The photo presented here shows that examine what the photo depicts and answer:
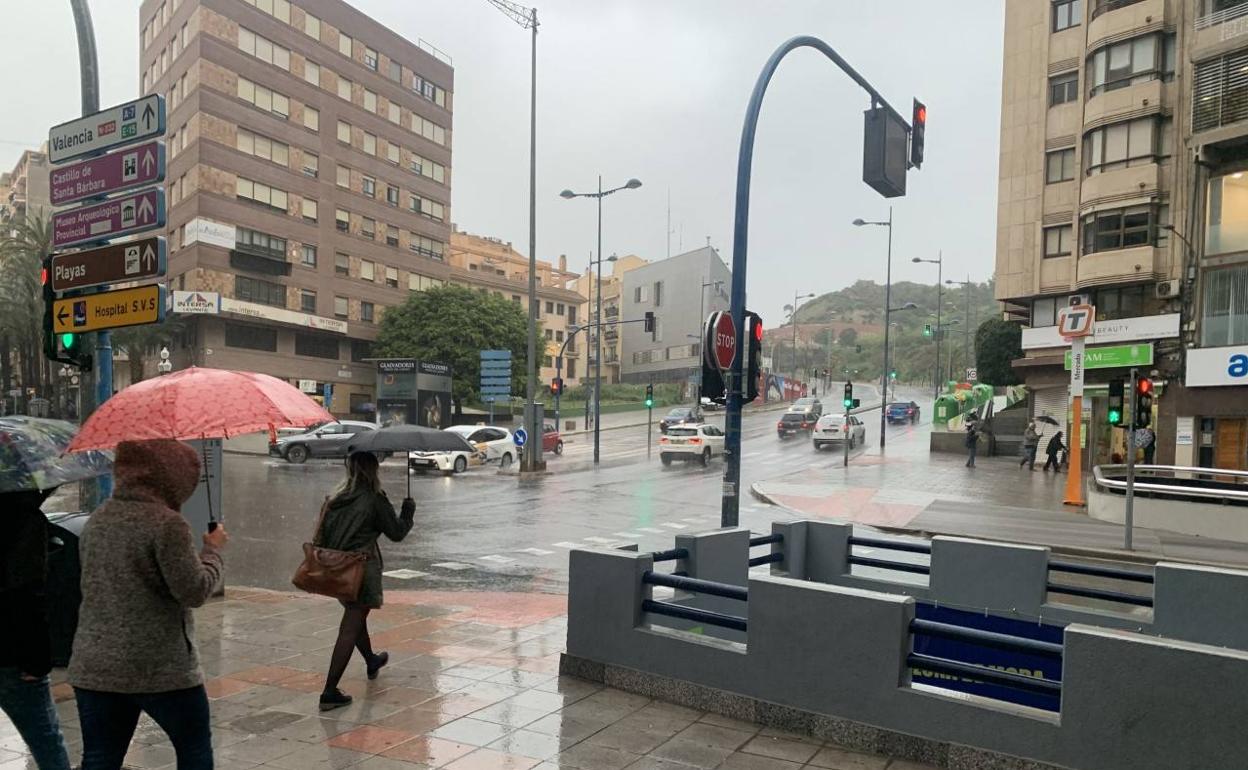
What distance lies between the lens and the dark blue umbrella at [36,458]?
3441 millimetres

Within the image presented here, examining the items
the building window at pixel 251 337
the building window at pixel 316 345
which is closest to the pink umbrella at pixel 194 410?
the building window at pixel 251 337

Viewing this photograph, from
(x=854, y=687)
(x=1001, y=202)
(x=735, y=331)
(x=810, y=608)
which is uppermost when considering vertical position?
(x=1001, y=202)

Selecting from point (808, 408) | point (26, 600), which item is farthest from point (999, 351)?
point (26, 600)

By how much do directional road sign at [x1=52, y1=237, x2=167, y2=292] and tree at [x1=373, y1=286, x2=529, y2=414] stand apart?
46021 millimetres

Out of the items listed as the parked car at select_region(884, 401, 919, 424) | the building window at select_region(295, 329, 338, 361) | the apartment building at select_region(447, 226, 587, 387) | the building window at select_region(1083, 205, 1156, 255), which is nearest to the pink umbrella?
the building window at select_region(1083, 205, 1156, 255)

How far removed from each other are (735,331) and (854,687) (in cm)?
480

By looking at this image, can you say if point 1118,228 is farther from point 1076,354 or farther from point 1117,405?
point 1117,405

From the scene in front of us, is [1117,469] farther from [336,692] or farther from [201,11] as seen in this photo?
[201,11]

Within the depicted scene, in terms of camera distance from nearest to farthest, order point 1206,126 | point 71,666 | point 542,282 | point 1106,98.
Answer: point 71,666, point 1206,126, point 1106,98, point 542,282

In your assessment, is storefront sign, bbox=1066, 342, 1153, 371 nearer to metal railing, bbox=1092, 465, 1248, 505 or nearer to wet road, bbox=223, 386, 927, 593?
metal railing, bbox=1092, 465, 1248, 505

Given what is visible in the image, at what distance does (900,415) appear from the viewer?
61.4 m

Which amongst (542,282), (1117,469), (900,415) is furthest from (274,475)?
(542,282)

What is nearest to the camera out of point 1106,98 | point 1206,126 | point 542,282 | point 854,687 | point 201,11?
point 854,687

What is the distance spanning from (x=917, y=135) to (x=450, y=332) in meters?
45.0
